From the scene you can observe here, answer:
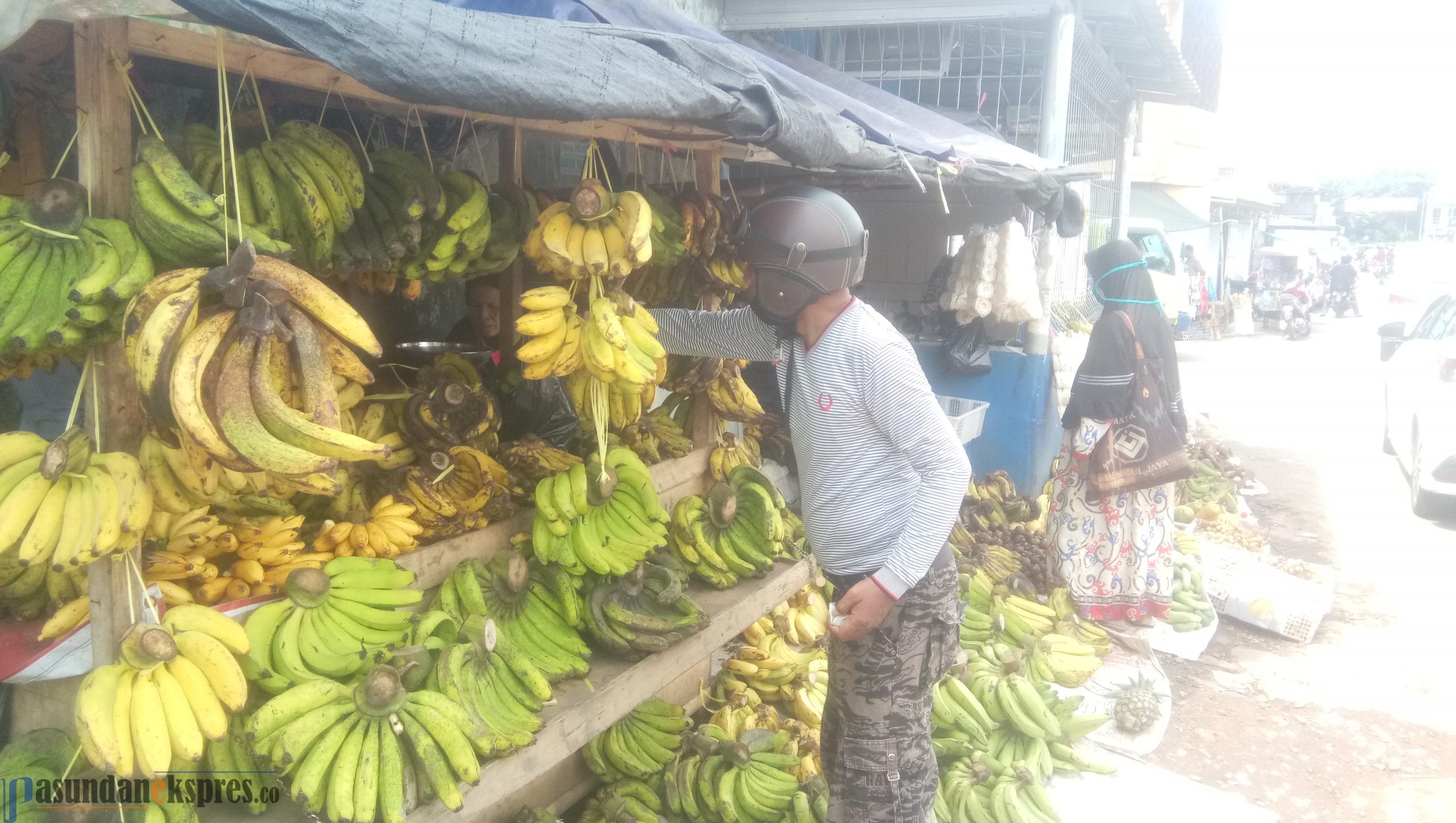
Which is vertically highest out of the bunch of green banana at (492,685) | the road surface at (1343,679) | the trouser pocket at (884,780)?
the bunch of green banana at (492,685)

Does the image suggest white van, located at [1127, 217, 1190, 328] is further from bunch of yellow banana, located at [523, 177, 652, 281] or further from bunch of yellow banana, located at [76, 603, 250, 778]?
bunch of yellow banana, located at [76, 603, 250, 778]

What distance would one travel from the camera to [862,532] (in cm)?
247

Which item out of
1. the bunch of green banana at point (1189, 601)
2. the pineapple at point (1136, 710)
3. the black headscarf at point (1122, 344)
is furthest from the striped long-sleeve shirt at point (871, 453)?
the bunch of green banana at point (1189, 601)

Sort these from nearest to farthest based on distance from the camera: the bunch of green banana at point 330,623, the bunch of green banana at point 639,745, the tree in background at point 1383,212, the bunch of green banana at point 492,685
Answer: the bunch of green banana at point 330,623 < the bunch of green banana at point 492,685 < the bunch of green banana at point 639,745 < the tree in background at point 1383,212

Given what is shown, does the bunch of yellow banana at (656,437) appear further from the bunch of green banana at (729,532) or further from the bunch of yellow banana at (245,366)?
the bunch of yellow banana at (245,366)

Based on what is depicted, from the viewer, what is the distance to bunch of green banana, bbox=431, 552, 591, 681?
2.58 m

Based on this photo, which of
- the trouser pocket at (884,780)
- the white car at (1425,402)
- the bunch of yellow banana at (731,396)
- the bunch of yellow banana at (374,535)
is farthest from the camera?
the white car at (1425,402)

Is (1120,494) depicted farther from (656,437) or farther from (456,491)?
(456,491)

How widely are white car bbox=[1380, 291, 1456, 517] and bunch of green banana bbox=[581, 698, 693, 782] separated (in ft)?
26.1

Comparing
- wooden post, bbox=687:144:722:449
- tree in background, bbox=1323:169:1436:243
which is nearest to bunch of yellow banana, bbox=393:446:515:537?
wooden post, bbox=687:144:722:449

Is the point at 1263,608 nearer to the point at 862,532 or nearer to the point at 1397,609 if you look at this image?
the point at 1397,609

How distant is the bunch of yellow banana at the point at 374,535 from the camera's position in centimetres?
244

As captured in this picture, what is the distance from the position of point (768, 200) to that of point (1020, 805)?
2.67 metres

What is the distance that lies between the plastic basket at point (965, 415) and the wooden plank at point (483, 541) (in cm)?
228
